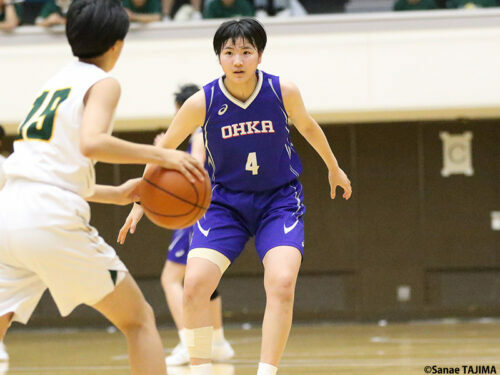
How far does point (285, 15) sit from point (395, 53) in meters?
1.40

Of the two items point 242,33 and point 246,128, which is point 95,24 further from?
point 246,128

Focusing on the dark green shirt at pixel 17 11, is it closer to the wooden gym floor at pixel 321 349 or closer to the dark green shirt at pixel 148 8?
the dark green shirt at pixel 148 8

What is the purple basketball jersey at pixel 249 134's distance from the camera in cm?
408

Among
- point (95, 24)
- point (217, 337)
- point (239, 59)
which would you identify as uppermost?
point (95, 24)

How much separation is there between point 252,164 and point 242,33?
647mm

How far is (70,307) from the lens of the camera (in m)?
3.00

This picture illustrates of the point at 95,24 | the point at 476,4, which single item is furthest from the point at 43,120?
the point at 476,4

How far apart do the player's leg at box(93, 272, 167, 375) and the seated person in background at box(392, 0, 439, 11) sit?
6.41 meters

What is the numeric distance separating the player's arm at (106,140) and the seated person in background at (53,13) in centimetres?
585

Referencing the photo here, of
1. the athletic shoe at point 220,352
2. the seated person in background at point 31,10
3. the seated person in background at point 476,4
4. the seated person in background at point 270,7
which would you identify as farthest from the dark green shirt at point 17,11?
the seated person in background at point 476,4

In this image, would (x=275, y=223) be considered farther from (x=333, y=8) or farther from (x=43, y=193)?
(x=333, y=8)

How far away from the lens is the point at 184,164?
3090 mm

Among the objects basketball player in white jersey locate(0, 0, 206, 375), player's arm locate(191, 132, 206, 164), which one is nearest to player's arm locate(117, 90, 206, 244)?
basketball player in white jersey locate(0, 0, 206, 375)

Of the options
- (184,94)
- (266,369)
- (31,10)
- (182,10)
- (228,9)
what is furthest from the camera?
(31,10)
